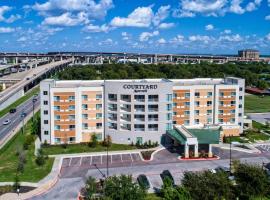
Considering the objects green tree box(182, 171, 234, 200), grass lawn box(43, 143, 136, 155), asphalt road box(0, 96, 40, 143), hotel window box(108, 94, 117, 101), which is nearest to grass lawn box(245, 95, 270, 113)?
hotel window box(108, 94, 117, 101)

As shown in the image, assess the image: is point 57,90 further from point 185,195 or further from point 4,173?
point 185,195

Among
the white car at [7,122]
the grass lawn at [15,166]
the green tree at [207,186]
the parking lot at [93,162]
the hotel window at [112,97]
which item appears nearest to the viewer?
the green tree at [207,186]

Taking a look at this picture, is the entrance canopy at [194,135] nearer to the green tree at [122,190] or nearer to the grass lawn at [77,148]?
the grass lawn at [77,148]

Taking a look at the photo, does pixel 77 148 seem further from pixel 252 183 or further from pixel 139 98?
pixel 252 183

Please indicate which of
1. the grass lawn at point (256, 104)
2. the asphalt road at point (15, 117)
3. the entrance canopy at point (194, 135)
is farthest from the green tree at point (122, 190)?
the grass lawn at point (256, 104)

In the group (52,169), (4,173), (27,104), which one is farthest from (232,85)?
(27,104)

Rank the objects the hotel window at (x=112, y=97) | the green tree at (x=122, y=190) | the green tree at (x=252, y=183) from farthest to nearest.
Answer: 1. the hotel window at (x=112, y=97)
2. the green tree at (x=252, y=183)
3. the green tree at (x=122, y=190)
